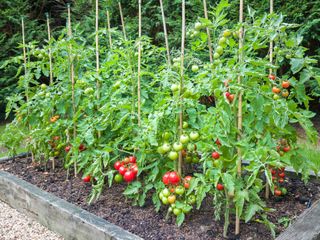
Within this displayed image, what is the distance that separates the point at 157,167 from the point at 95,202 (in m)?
0.63

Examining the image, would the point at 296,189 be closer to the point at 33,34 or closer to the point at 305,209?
the point at 305,209

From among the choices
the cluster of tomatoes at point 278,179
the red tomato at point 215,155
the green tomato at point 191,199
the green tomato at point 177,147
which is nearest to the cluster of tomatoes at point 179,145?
the green tomato at point 177,147

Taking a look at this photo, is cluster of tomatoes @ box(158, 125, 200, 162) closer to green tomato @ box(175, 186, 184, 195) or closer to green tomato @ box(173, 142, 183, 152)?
green tomato @ box(173, 142, 183, 152)

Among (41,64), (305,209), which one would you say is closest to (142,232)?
(305,209)

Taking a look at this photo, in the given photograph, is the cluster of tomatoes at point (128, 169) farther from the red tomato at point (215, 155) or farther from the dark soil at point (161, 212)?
the red tomato at point (215, 155)

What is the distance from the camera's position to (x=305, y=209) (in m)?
2.43

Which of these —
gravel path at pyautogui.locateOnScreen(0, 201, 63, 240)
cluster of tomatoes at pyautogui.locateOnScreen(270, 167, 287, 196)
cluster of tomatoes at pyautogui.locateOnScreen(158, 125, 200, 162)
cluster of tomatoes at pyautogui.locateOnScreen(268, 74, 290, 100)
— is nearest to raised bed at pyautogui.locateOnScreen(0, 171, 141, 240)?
gravel path at pyautogui.locateOnScreen(0, 201, 63, 240)

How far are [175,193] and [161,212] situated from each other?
14.2 inches

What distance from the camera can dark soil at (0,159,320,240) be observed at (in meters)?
2.20

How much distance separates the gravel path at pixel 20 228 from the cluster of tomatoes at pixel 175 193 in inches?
35.0

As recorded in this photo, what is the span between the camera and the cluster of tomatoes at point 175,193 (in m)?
2.17

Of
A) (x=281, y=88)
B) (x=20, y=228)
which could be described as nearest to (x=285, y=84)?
(x=281, y=88)

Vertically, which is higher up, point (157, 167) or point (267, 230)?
point (157, 167)

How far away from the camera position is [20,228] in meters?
2.76
